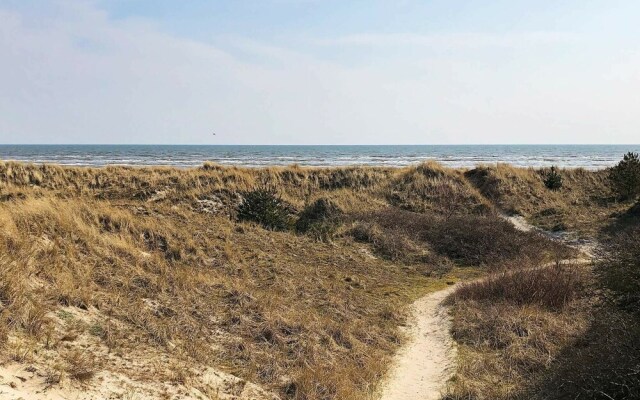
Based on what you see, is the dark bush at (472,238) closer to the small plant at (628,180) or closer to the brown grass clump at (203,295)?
the brown grass clump at (203,295)

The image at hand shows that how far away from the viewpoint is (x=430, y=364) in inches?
390

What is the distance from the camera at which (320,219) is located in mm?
25609

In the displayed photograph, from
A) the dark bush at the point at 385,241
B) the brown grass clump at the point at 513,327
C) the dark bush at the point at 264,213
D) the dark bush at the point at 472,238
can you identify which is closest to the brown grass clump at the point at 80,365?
the brown grass clump at the point at 513,327

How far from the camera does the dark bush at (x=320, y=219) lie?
856 inches

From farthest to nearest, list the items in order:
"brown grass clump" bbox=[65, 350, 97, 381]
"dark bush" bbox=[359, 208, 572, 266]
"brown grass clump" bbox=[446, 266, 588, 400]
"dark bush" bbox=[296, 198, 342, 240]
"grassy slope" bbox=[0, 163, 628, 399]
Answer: "dark bush" bbox=[296, 198, 342, 240]
"dark bush" bbox=[359, 208, 572, 266]
"brown grass clump" bbox=[446, 266, 588, 400]
"grassy slope" bbox=[0, 163, 628, 399]
"brown grass clump" bbox=[65, 350, 97, 381]

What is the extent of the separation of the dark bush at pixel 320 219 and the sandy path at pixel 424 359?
827 cm

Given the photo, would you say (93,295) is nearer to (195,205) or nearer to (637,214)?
(195,205)

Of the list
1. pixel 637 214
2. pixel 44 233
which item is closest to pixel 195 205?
pixel 44 233

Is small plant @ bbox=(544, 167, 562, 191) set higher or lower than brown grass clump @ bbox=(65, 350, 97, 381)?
higher

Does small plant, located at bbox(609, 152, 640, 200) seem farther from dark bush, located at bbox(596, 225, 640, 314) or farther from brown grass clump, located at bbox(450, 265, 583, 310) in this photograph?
dark bush, located at bbox(596, 225, 640, 314)

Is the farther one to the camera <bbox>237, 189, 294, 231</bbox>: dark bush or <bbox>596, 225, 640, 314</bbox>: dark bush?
<bbox>237, 189, 294, 231</bbox>: dark bush

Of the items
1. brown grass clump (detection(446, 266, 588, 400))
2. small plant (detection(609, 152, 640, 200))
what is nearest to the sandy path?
brown grass clump (detection(446, 266, 588, 400))

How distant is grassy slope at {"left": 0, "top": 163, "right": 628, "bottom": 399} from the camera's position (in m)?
7.08

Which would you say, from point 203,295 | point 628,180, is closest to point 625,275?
point 203,295
